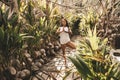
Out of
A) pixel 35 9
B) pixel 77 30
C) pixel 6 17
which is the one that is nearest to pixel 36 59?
pixel 6 17

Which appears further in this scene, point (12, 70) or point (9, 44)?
point (9, 44)

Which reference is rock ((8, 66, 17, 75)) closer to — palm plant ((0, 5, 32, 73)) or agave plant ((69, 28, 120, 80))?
palm plant ((0, 5, 32, 73))

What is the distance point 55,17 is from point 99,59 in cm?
622

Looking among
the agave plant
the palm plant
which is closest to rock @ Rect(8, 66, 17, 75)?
the palm plant

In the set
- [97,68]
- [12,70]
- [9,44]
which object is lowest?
[12,70]

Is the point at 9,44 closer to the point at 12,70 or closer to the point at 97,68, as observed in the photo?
the point at 12,70

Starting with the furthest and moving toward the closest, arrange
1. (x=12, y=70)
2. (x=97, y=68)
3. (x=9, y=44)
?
(x=9, y=44) → (x=12, y=70) → (x=97, y=68)

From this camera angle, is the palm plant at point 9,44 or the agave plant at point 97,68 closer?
the agave plant at point 97,68

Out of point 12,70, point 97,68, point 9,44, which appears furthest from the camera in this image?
point 9,44

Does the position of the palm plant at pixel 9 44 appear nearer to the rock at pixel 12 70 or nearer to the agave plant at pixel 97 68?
the rock at pixel 12 70

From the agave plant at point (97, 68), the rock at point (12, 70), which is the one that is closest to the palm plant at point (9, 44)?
the rock at point (12, 70)

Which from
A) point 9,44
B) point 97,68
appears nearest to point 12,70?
point 9,44

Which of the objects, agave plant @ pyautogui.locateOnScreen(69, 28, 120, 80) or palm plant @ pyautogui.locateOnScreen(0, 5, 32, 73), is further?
palm plant @ pyautogui.locateOnScreen(0, 5, 32, 73)

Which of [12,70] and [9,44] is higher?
[9,44]
